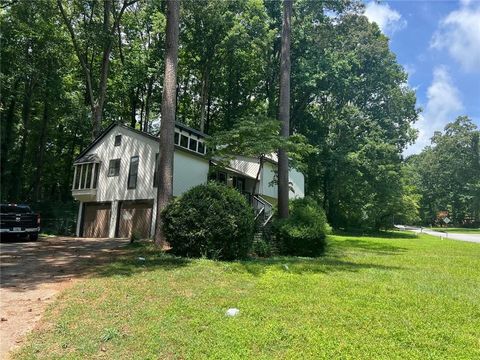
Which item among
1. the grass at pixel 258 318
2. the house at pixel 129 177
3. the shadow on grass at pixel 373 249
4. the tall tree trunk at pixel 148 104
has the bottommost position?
the grass at pixel 258 318

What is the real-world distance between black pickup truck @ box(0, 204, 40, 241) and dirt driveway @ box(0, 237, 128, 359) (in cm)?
404

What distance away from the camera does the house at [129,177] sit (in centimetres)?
2119

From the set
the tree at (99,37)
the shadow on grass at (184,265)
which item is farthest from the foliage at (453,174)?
the shadow on grass at (184,265)

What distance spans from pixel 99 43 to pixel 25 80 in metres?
8.52

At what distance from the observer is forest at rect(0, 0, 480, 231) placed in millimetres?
26906

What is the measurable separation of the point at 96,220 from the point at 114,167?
3570 mm

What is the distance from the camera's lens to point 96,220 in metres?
24.1

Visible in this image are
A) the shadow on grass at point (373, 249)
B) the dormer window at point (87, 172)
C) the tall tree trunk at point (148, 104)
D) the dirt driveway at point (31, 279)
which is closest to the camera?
the dirt driveway at point (31, 279)

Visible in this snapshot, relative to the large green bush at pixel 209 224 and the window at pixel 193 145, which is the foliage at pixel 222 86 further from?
the large green bush at pixel 209 224

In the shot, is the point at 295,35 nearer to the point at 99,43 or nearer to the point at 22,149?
the point at 99,43

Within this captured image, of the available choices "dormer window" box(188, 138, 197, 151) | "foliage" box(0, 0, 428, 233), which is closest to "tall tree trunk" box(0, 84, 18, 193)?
"foliage" box(0, 0, 428, 233)

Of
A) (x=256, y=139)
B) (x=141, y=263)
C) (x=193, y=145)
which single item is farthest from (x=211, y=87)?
(x=141, y=263)

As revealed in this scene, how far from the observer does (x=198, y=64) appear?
30.4 m

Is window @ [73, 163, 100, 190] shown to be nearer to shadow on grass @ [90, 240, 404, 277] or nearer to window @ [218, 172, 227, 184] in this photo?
window @ [218, 172, 227, 184]
